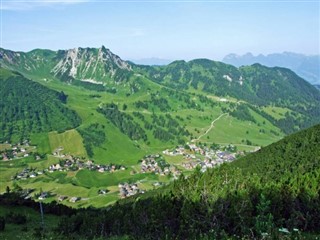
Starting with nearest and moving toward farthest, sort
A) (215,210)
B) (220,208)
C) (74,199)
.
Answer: (220,208) < (215,210) < (74,199)

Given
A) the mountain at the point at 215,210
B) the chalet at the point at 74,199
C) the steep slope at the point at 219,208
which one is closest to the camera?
the mountain at the point at 215,210

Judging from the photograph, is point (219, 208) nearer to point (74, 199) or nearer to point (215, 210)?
point (215, 210)

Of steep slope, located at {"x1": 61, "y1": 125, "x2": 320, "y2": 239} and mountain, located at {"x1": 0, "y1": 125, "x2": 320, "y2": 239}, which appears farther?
steep slope, located at {"x1": 61, "y1": 125, "x2": 320, "y2": 239}

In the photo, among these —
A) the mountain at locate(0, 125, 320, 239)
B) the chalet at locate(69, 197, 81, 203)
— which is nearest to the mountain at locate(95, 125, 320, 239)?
the mountain at locate(0, 125, 320, 239)

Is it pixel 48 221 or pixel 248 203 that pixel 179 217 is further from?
pixel 48 221

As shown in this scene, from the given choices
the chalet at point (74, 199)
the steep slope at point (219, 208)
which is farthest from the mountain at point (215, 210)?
the chalet at point (74, 199)

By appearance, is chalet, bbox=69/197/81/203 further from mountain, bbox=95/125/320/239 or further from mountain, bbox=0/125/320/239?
mountain, bbox=95/125/320/239

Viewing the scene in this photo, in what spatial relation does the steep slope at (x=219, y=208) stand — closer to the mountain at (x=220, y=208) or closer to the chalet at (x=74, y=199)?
the mountain at (x=220, y=208)

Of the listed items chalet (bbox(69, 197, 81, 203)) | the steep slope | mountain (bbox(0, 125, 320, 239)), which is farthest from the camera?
chalet (bbox(69, 197, 81, 203))

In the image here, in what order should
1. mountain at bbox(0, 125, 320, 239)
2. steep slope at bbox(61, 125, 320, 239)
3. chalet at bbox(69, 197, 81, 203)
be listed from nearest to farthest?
mountain at bbox(0, 125, 320, 239) → steep slope at bbox(61, 125, 320, 239) → chalet at bbox(69, 197, 81, 203)

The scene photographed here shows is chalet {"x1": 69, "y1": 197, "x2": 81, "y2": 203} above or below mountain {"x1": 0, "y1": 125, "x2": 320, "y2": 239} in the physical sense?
below

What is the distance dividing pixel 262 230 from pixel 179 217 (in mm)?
19175

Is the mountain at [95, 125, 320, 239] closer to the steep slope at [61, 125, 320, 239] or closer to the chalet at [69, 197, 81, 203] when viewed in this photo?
the steep slope at [61, 125, 320, 239]

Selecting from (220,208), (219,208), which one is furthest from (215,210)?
(220,208)
